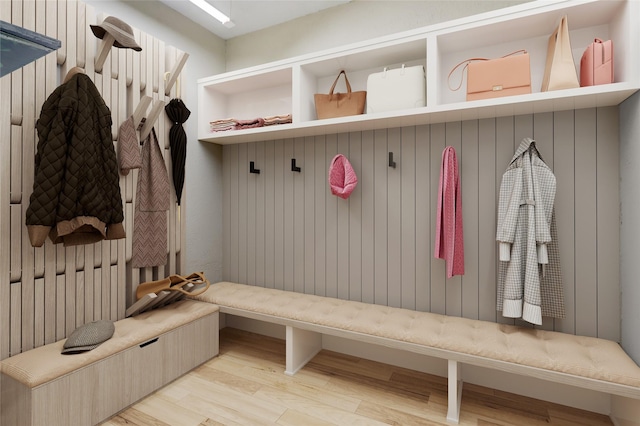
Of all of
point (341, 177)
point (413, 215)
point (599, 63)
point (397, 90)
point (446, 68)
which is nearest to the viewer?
point (599, 63)

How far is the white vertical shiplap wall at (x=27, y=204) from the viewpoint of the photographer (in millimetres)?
1743

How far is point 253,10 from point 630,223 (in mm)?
2950

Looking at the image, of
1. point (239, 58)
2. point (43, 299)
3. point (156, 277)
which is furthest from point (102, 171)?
point (239, 58)

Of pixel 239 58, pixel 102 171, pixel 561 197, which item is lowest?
pixel 561 197

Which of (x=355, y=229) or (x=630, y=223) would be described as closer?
(x=630, y=223)

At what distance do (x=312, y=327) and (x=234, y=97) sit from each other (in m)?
2.23

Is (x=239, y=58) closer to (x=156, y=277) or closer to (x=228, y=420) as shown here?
(x=156, y=277)

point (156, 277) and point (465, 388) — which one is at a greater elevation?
point (156, 277)

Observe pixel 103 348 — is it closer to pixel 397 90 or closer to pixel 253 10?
pixel 397 90

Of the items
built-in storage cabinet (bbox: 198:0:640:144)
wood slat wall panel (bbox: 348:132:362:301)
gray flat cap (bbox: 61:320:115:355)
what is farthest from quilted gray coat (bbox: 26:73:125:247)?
wood slat wall panel (bbox: 348:132:362:301)

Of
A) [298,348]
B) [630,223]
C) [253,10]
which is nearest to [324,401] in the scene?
[298,348]

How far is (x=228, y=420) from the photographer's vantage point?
1817 mm

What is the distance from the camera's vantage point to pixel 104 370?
1773 millimetres

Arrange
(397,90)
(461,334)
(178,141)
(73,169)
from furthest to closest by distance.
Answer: (178,141) → (397,90) → (461,334) → (73,169)
